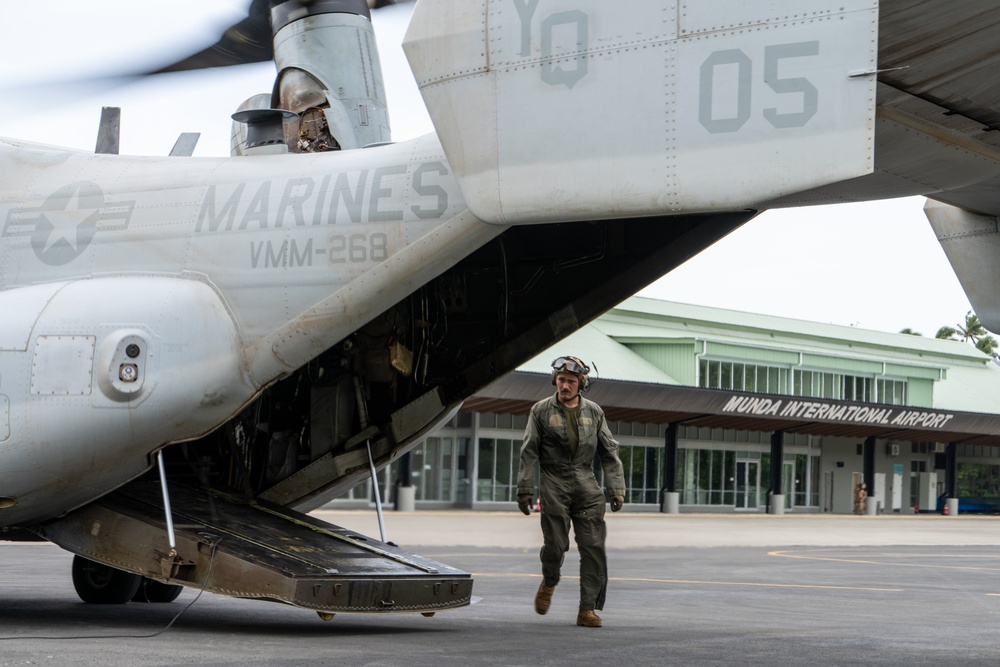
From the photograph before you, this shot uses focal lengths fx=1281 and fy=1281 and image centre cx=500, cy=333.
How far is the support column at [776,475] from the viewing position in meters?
53.7

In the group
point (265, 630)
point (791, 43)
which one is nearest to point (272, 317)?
point (265, 630)

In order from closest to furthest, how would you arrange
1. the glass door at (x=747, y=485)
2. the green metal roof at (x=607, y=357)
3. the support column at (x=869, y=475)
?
the green metal roof at (x=607, y=357), the glass door at (x=747, y=485), the support column at (x=869, y=475)

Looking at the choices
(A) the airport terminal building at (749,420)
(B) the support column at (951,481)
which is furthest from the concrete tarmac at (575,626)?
(B) the support column at (951,481)

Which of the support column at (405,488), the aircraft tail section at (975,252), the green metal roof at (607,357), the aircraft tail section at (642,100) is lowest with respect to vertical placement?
the support column at (405,488)

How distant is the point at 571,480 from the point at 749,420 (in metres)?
41.2

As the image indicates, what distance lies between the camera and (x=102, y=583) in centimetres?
1220

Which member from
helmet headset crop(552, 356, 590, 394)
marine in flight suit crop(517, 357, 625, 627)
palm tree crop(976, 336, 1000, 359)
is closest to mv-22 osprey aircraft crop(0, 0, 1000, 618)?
helmet headset crop(552, 356, 590, 394)

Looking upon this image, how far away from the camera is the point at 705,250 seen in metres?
10.5

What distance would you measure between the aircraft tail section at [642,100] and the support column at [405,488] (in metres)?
→ 33.4

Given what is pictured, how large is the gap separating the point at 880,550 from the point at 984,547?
3.85m

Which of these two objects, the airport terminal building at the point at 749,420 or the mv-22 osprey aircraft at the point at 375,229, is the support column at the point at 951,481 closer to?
the airport terminal building at the point at 749,420

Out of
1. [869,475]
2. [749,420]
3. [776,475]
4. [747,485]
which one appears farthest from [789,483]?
[749,420]

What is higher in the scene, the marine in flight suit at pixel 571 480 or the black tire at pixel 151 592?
the marine in flight suit at pixel 571 480

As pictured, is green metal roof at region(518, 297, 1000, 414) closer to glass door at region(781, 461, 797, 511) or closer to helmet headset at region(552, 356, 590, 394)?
glass door at region(781, 461, 797, 511)
